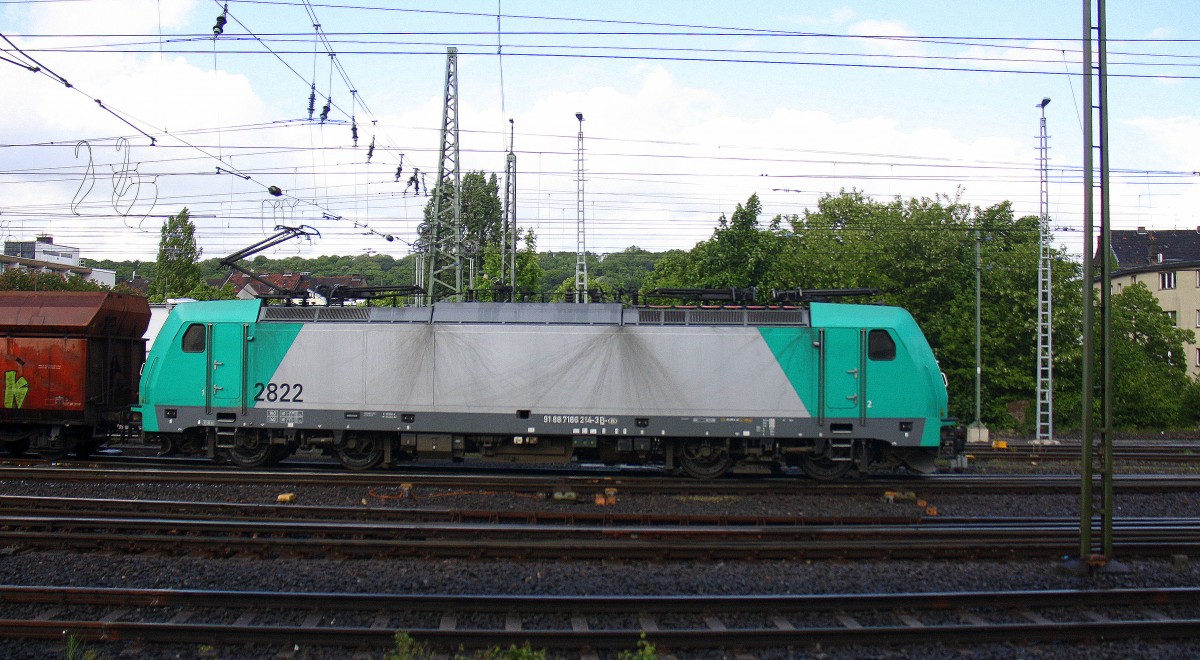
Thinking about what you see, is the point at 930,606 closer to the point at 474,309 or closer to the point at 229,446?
the point at 474,309

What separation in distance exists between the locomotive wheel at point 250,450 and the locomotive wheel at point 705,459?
813 cm

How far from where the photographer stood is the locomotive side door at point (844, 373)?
46.3ft

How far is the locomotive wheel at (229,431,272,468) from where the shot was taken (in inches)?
606

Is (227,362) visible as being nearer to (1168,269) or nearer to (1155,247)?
(1168,269)

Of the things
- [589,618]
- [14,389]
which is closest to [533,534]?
[589,618]

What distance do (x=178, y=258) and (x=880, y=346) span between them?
55152 millimetres

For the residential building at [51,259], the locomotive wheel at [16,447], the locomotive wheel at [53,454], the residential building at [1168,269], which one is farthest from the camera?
the residential building at [51,259]

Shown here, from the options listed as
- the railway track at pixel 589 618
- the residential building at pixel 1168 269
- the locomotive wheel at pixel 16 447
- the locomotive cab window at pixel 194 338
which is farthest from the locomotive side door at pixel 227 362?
the residential building at pixel 1168 269

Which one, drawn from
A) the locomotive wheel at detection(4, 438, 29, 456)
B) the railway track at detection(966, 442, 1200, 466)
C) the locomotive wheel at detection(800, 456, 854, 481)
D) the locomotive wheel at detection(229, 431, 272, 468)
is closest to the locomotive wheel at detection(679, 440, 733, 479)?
the locomotive wheel at detection(800, 456, 854, 481)

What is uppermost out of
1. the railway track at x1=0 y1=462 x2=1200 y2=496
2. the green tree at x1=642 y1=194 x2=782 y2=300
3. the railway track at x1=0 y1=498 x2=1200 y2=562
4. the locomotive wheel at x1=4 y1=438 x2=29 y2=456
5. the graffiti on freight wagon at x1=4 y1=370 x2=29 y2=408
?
the green tree at x1=642 y1=194 x2=782 y2=300

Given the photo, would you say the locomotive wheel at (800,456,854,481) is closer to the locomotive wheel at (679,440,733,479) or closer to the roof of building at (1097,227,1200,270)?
the locomotive wheel at (679,440,733,479)

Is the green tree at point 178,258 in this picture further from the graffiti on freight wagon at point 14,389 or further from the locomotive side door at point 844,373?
the locomotive side door at point 844,373

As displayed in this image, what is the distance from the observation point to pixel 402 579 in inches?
348

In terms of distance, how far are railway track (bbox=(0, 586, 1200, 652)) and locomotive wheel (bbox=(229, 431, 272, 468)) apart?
759cm
